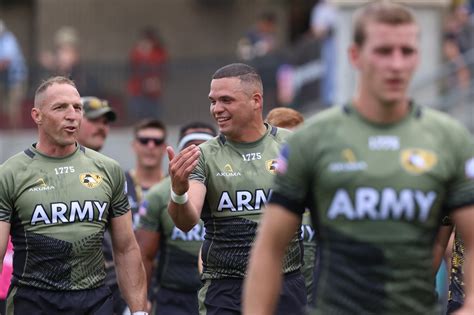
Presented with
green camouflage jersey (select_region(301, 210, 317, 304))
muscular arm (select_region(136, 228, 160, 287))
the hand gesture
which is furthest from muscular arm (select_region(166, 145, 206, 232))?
muscular arm (select_region(136, 228, 160, 287))

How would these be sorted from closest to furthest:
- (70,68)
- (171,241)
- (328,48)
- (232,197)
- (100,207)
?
1. (100,207)
2. (232,197)
3. (171,241)
4. (328,48)
5. (70,68)

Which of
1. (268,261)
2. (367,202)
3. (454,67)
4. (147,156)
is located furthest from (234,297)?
(454,67)

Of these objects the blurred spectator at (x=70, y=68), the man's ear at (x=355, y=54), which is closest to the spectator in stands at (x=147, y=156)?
the man's ear at (x=355, y=54)

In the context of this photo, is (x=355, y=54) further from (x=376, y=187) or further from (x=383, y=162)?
(x=376, y=187)

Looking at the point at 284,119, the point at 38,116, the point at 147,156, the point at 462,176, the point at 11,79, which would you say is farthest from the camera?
the point at 11,79

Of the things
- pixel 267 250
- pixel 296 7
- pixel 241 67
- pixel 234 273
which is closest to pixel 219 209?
pixel 234 273

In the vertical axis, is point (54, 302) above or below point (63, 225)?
below

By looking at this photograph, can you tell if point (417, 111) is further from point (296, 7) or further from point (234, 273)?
point (296, 7)

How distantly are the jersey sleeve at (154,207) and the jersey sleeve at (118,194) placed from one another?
7.94ft

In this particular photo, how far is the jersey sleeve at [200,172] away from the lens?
909 cm

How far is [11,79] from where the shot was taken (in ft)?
77.7

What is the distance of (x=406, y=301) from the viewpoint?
6.21 m

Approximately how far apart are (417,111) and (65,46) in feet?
58.1

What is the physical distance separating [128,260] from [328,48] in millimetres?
11953
